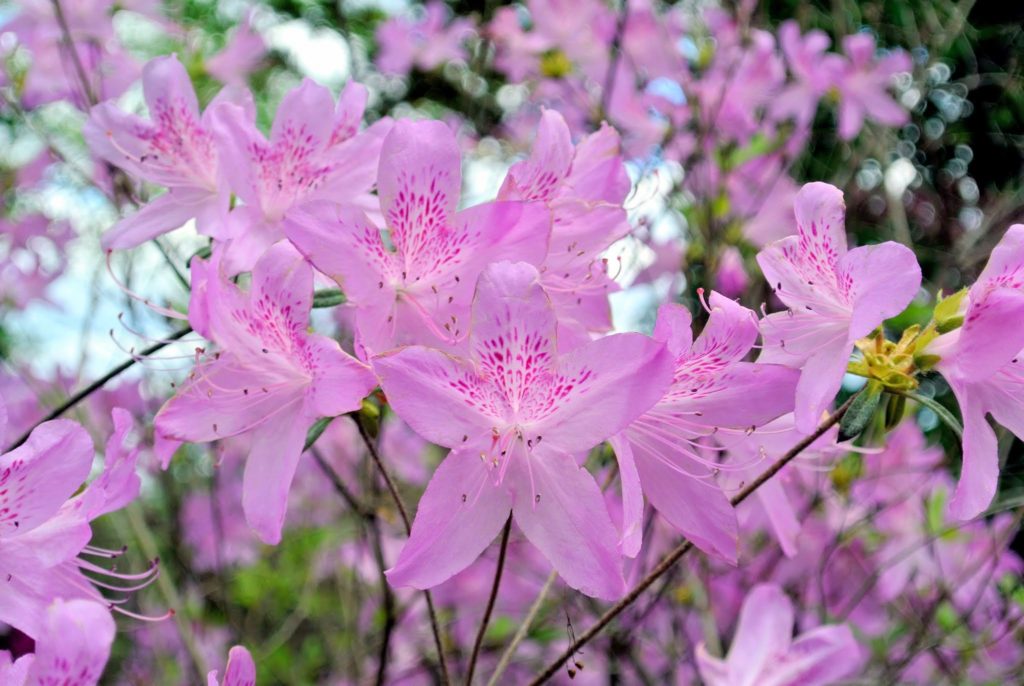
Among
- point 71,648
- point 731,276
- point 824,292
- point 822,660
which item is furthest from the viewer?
point 731,276

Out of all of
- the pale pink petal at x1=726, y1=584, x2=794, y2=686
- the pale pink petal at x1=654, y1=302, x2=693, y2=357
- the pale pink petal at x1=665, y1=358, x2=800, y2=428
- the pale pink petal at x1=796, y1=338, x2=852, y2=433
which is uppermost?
the pale pink petal at x1=654, y1=302, x2=693, y2=357

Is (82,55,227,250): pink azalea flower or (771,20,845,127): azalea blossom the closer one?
(82,55,227,250): pink azalea flower

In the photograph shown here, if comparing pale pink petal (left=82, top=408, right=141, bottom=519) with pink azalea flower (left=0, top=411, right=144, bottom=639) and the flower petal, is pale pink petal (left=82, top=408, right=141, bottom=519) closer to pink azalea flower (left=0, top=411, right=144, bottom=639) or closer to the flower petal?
pink azalea flower (left=0, top=411, right=144, bottom=639)

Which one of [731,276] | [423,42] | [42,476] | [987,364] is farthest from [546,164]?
[423,42]

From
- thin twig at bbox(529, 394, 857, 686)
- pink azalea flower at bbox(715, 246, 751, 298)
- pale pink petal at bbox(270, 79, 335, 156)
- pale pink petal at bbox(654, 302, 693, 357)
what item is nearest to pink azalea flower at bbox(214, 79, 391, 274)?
pale pink petal at bbox(270, 79, 335, 156)

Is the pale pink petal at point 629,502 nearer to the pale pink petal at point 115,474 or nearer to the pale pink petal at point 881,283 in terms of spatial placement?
the pale pink petal at point 881,283

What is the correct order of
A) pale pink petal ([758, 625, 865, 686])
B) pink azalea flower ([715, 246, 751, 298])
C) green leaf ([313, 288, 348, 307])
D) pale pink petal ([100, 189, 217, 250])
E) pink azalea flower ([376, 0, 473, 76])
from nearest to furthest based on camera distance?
green leaf ([313, 288, 348, 307]) < pale pink petal ([100, 189, 217, 250]) < pale pink petal ([758, 625, 865, 686]) < pink azalea flower ([715, 246, 751, 298]) < pink azalea flower ([376, 0, 473, 76])

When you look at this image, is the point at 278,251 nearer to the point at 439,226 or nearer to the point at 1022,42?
the point at 439,226

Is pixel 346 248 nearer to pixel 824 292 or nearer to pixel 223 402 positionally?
pixel 223 402
